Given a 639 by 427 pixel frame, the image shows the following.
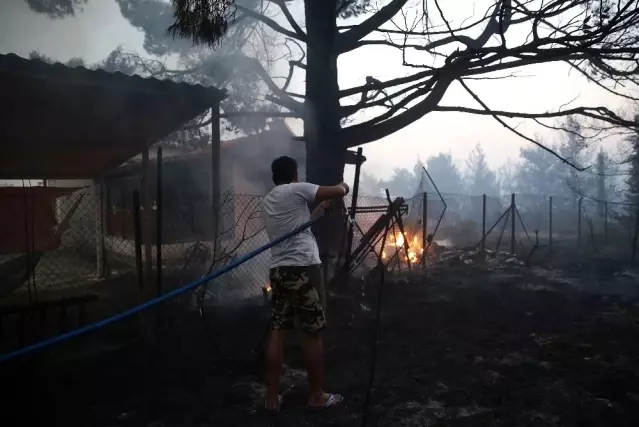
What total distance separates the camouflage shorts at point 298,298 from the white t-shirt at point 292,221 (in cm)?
7

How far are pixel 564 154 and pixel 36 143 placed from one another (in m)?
76.9

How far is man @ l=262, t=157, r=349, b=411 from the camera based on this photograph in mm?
3547

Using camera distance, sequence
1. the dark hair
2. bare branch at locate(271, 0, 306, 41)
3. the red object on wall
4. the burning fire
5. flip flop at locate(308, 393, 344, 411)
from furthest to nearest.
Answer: the burning fire
bare branch at locate(271, 0, 306, 41)
the red object on wall
the dark hair
flip flop at locate(308, 393, 344, 411)

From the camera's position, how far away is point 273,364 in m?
3.55

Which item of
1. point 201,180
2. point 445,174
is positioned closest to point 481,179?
point 445,174

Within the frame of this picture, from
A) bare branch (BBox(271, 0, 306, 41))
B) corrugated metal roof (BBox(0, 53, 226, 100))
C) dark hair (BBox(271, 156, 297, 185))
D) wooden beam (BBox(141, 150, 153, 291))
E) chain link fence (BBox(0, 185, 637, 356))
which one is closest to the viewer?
dark hair (BBox(271, 156, 297, 185))

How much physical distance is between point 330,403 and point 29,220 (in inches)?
190

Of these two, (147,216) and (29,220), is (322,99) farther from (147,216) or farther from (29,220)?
(29,220)

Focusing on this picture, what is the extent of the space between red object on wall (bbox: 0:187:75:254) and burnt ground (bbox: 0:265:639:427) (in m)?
1.68

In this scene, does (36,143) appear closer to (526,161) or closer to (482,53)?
(482,53)

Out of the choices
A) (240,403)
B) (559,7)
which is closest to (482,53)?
(559,7)

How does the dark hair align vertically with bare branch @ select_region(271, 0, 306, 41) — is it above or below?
below

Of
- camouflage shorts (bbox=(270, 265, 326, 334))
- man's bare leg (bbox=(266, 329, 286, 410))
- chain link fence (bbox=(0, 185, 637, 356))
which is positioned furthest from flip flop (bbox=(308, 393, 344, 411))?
chain link fence (bbox=(0, 185, 637, 356))

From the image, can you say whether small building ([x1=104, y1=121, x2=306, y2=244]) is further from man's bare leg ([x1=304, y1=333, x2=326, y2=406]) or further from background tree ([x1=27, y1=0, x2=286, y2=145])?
man's bare leg ([x1=304, y1=333, x2=326, y2=406])
